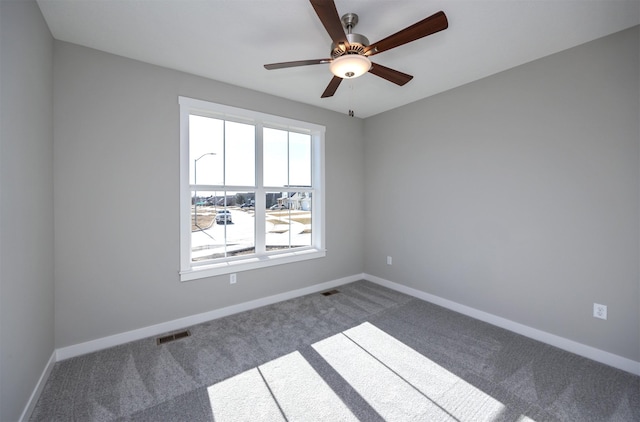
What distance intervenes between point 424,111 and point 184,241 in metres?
3.34

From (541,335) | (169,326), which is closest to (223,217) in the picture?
(169,326)

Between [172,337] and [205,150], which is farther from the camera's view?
[205,150]

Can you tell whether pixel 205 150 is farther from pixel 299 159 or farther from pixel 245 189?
pixel 299 159

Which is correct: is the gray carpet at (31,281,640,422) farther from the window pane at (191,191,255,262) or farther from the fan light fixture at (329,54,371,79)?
the fan light fixture at (329,54,371,79)

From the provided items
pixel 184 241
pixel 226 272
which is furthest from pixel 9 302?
pixel 226 272

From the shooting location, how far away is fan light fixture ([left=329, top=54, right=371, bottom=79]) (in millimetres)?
1850

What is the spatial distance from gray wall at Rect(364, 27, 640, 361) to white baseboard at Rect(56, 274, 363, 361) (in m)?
1.72

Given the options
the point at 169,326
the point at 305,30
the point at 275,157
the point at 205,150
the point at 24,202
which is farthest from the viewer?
the point at 275,157

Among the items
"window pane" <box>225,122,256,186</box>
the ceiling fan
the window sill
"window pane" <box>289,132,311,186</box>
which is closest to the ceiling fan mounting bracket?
the ceiling fan

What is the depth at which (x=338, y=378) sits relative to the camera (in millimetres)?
2068

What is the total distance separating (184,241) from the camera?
2863mm

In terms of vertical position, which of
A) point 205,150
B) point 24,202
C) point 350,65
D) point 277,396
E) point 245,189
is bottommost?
point 277,396

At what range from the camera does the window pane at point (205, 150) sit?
3.00 meters

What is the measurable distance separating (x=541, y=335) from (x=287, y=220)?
120 inches
